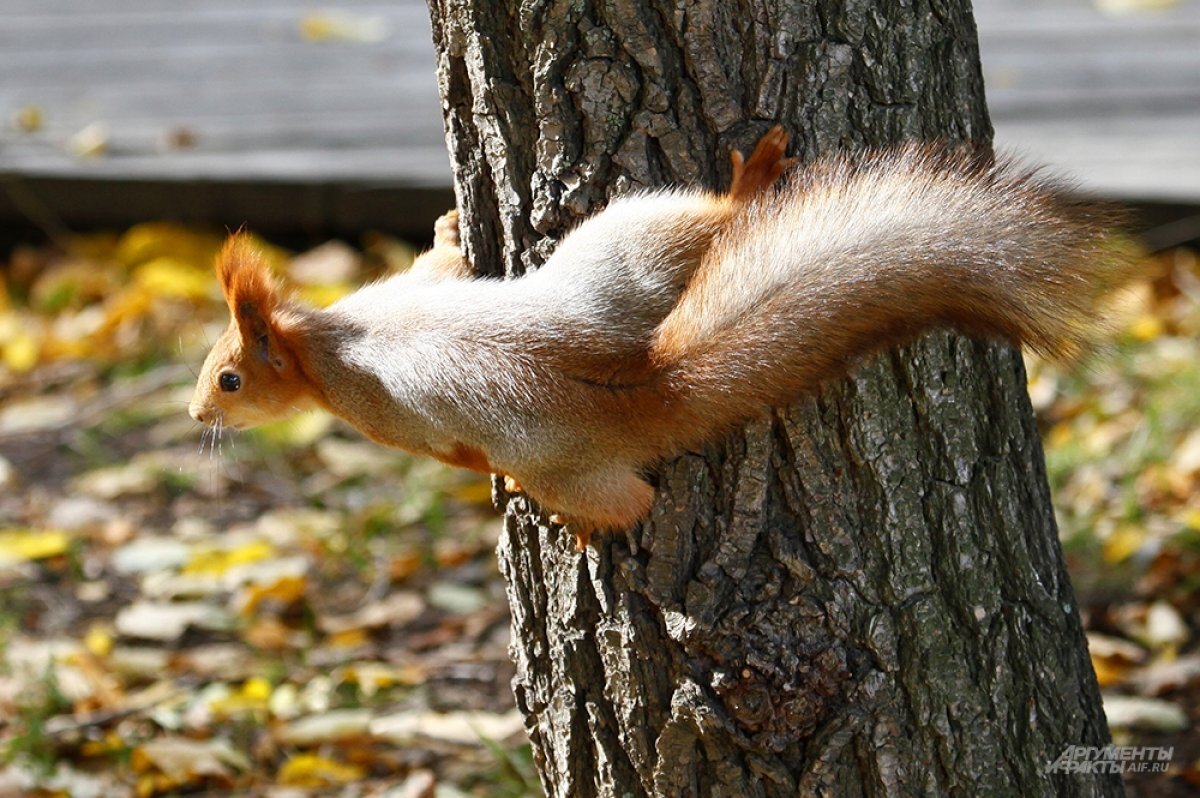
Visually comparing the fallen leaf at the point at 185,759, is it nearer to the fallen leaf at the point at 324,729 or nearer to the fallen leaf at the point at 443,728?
the fallen leaf at the point at 324,729

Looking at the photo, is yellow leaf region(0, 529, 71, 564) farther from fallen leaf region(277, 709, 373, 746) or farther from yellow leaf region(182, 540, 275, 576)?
fallen leaf region(277, 709, 373, 746)

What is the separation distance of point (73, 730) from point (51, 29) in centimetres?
386

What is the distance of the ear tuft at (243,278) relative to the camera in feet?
5.43

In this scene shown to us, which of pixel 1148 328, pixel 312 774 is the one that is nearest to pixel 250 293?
pixel 312 774

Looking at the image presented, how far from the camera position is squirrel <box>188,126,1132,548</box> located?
4.50 feet

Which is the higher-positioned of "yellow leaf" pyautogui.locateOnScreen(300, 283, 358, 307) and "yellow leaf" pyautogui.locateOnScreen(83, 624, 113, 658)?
"yellow leaf" pyautogui.locateOnScreen(300, 283, 358, 307)

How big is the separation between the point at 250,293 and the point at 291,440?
6.61 feet

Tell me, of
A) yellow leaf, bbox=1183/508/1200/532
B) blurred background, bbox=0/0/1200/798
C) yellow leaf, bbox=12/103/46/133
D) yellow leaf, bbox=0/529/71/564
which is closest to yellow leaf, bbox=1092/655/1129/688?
blurred background, bbox=0/0/1200/798

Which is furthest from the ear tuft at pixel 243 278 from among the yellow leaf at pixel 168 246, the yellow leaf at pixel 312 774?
the yellow leaf at pixel 168 246

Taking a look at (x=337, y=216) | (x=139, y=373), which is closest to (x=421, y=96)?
(x=337, y=216)

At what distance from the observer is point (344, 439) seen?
12.1 ft

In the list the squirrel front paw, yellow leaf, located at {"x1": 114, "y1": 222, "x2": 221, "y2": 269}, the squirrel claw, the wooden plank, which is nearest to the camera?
the squirrel claw

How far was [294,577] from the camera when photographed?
3.01m

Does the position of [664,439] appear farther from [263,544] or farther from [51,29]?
[51,29]
